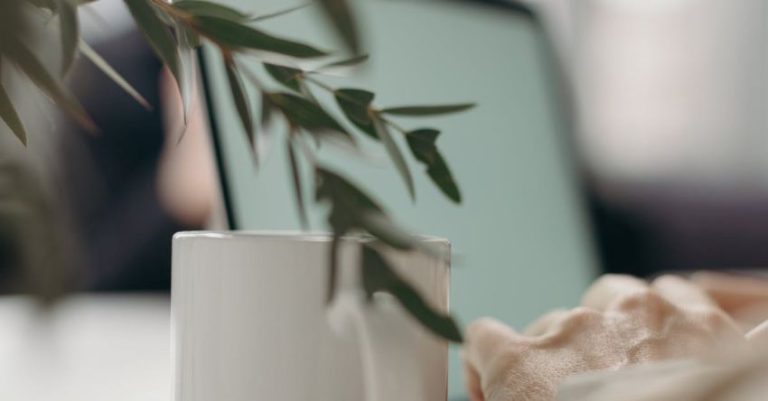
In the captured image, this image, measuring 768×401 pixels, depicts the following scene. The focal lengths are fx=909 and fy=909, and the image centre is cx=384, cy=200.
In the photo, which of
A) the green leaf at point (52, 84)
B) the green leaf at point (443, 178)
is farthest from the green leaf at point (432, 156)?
the green leaf at point (52, 84)

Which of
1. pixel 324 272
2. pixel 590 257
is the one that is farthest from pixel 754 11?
pixel 324 272

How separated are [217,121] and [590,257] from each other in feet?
1.17

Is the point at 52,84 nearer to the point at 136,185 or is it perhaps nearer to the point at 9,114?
the point at 9,114

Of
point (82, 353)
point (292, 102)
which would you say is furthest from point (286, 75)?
point (82, 353)

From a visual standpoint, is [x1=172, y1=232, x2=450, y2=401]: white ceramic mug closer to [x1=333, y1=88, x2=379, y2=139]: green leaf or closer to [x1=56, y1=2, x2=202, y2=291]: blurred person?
[x1=333, y1=88, x2=379, y2=139]: green leaf

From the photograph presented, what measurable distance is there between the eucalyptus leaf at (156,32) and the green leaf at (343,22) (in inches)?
3.6

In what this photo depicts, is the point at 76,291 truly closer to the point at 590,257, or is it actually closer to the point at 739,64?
the point at 590,257

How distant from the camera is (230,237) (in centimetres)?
26

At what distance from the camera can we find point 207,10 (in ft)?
0.76

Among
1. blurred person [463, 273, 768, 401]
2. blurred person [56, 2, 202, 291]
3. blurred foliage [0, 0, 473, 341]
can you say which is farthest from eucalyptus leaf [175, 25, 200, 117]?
blurred person [56, 2, 202, 291]

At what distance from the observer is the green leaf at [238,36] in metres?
0.22

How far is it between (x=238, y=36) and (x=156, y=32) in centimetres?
2

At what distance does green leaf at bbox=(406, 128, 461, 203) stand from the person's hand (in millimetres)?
69

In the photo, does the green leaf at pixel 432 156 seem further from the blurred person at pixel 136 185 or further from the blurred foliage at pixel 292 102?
the blurred person at pixel 136 185
